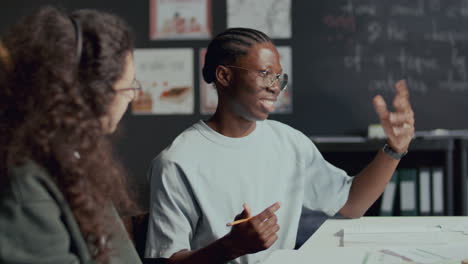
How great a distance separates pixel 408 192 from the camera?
9.00ft

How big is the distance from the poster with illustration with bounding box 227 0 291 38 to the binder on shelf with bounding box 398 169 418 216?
100 cm

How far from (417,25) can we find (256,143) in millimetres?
1884

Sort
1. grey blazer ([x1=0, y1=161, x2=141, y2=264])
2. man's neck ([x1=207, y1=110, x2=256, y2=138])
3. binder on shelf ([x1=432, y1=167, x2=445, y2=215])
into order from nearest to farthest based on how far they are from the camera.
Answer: grey blazer ([x1=0, y1=161, x2=141, y2=264]), man's neck ([x1=207, y1=110, x2=256, y2=138]), binder on shelf ([x1=432, y1=167, x2=445, y2=215])

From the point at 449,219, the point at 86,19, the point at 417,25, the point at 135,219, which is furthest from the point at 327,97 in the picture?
the point at 86,19

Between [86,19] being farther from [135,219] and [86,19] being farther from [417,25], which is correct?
[417,25]

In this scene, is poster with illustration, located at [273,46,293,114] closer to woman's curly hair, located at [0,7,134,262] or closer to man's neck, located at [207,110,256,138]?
man's neck, located at [207,110,256,138]

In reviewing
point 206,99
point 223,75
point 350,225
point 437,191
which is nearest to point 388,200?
point 437,191

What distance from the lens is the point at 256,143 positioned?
1.50 metres

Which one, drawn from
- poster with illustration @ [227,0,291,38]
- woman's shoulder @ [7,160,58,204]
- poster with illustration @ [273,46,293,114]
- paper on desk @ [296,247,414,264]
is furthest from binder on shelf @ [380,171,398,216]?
woman's shoulder @ [7,160,58,204]

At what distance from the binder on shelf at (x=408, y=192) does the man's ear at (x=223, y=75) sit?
1588 millimetres

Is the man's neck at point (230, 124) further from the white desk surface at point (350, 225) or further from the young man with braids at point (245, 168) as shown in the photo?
the white desk surface at point (350, 225)

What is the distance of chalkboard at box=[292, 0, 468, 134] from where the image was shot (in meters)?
2.98

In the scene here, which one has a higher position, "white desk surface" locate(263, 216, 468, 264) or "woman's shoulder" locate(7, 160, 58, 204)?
"woman's shoulder" locate(7, 160, 58, 204)

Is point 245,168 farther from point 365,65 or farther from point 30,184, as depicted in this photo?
point 365,65
